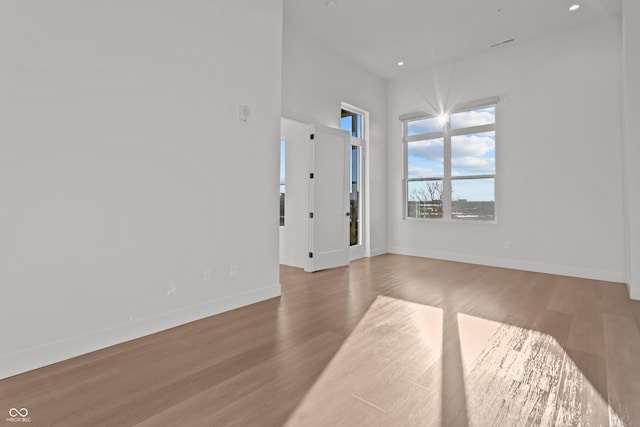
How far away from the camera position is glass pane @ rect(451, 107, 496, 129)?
541 centimetres

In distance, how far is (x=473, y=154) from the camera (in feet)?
18.4

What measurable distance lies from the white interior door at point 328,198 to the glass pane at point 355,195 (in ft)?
1.64

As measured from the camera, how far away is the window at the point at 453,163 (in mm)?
5453

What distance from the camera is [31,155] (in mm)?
2031

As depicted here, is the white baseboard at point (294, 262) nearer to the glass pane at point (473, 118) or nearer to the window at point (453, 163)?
the window at point (453, 163)

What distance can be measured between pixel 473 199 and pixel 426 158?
122 cm

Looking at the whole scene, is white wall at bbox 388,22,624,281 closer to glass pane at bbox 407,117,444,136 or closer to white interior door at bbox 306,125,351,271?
glass pane at bbox 407,117,444,136

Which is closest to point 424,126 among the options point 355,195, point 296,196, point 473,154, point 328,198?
point 473,154

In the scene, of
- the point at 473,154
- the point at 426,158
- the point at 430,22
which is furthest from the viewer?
the point at 426,158

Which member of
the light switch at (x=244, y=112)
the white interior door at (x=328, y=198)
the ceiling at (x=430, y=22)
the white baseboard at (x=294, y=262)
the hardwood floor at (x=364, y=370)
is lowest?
the hardwood floor at (x=364, y=370)

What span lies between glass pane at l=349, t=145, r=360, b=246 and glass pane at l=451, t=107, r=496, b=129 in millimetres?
1884

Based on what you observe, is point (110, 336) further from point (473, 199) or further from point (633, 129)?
point (473, 199)

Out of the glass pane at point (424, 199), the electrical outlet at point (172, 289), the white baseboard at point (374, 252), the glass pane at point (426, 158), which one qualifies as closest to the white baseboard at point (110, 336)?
the electrical outlet at point (172, 289)

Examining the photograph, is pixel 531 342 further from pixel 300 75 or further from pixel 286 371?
pixel 300 75
